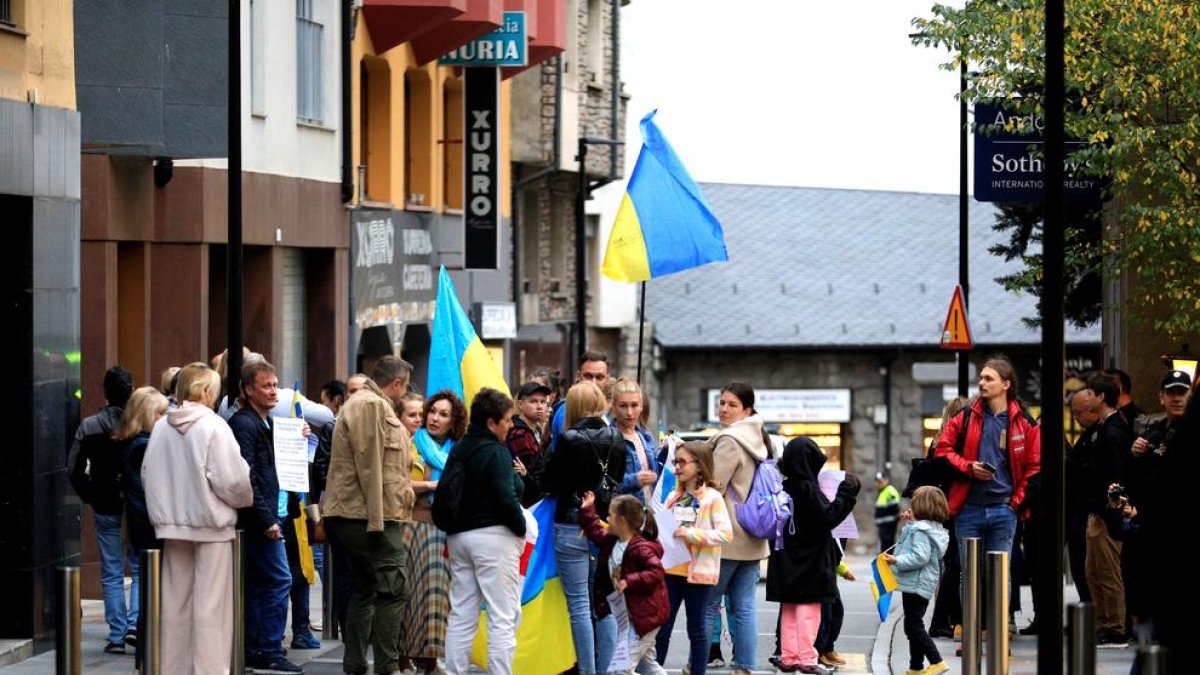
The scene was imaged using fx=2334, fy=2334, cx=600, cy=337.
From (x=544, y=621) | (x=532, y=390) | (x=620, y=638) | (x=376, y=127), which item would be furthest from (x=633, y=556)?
(x=376, y=127)

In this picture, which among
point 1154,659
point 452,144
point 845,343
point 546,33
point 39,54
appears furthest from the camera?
point 845,343

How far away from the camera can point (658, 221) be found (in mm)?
22266

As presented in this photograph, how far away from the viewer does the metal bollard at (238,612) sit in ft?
39.4

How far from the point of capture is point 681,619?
60.3 ft

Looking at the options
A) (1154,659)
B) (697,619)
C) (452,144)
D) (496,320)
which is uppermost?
(452,144)

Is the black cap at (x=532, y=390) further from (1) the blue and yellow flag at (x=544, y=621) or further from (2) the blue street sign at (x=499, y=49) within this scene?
(2) the blue street sign at (x=499, y=49)

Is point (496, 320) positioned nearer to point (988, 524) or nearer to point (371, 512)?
point (988, 524)

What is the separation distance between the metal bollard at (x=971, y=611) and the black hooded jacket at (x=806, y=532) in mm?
1738

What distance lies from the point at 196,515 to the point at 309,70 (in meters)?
14.2

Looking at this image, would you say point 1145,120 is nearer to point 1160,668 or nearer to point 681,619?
point 681,619

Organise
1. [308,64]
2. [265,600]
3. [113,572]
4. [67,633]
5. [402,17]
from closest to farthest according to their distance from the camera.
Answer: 1. [67,633]
2. [265,600]
3. [113,572]
4. [308,64]
5. [402,17]

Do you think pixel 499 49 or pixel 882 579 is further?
pixel 499 49

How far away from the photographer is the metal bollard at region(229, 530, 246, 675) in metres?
12.0

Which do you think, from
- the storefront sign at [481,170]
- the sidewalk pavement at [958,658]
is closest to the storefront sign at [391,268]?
the storefront sign at [481,170]
